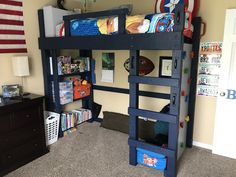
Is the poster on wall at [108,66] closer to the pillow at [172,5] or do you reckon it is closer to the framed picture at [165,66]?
the framed picture at [165,66]

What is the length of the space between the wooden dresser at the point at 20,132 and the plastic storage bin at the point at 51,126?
19cm

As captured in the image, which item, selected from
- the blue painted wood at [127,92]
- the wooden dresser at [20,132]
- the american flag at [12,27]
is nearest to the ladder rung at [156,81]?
the blue painted wood at [127,92]

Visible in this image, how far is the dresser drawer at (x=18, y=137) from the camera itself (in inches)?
87.3

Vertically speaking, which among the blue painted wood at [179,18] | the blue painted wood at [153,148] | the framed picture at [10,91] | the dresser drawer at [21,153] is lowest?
the dresser drawer at [21,153]

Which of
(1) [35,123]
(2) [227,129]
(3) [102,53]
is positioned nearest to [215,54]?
(2) [227,129]

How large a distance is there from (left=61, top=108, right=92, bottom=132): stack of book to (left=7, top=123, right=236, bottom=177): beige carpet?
0.28 m

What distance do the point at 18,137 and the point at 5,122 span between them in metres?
0.27

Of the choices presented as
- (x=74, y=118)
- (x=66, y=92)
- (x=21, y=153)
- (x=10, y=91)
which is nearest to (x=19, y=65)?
(x=10, y=91)

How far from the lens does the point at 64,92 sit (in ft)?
10.3

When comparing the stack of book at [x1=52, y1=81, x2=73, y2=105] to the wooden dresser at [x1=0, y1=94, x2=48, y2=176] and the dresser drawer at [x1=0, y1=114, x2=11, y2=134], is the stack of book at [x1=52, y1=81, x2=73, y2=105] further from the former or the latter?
the dresser drawer at [x1=0, y1=114, x2=11, y2=134]

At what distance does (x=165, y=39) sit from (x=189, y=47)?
0.65 meters

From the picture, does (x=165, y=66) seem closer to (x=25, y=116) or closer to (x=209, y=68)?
(x=209, y=68)

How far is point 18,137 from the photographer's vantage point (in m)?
2.36

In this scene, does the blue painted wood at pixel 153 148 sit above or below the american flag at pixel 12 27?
below
